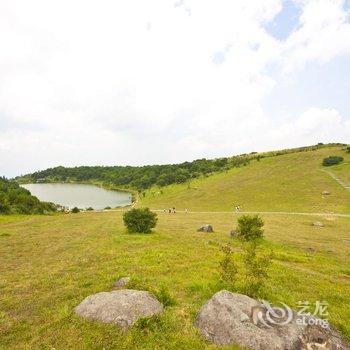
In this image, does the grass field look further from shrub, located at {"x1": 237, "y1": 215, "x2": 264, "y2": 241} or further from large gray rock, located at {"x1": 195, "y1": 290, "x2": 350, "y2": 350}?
shrub, located at {"x1": 237, "y1": 215, "x2": 264, "y2": 241}

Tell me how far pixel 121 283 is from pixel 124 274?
181cm

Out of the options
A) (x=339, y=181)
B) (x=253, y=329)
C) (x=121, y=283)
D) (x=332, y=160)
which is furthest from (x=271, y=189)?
(x=253, y=329)

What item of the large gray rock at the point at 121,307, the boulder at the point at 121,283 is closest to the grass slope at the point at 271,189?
the boulder at the point at 121,283

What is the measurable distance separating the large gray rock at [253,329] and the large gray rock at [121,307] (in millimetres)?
1867

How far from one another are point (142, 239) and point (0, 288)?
46.3 ft

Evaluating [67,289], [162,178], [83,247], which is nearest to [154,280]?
[67,289]

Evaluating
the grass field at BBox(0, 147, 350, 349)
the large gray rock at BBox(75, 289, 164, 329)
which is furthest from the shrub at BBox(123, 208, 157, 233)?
the large gray rock at BBox(75, 289, 164, 329)

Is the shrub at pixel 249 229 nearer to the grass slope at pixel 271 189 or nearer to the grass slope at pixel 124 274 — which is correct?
the grass slope at pixel 124 274

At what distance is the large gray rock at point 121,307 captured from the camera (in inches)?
456

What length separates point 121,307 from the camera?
11977 millimetres

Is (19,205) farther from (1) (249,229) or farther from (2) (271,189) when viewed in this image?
(2) (271,189)

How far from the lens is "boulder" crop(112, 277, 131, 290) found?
600 inches

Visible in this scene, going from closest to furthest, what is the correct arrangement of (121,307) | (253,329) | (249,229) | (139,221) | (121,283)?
(253,329) → (121,307) → (121,283) → (249,229) → (139,221)

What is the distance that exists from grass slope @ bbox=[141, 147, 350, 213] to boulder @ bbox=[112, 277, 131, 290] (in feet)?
190
